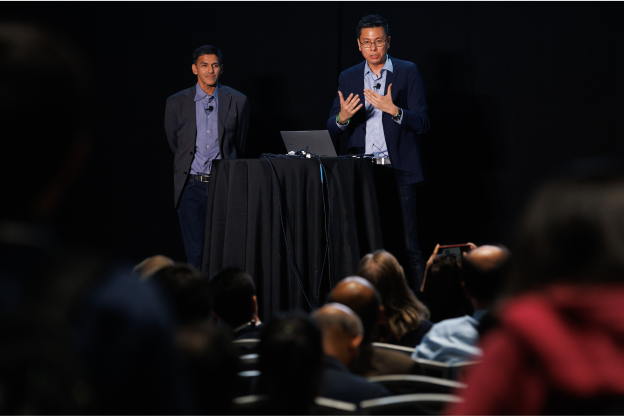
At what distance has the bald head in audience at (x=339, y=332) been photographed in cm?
165

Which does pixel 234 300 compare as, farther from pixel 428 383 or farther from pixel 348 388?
pixel 428 383

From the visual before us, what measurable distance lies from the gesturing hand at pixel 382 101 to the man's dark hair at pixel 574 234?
320 cm

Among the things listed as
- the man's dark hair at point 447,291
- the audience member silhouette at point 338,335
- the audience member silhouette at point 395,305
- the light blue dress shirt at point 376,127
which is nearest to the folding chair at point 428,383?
the audience member silhouette at point 338,335

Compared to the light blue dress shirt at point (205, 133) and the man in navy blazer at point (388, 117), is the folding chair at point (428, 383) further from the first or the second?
the light blue dress shirt at point (205, 133)

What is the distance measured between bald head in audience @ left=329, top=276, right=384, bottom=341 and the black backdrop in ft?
10.5

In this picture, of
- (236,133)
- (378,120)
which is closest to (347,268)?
(378,120)

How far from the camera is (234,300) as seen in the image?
224cm

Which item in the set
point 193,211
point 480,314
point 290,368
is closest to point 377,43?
point 193,211

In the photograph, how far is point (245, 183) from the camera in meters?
3.57

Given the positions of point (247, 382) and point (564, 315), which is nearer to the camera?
point (564, 315)

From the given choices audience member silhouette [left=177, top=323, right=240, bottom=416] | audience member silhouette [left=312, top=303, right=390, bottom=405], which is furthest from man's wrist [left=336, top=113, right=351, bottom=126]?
audience member silhouette [left=177, top=323, right=240, bottom=416]

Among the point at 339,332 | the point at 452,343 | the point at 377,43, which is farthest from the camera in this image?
the point at 377,43

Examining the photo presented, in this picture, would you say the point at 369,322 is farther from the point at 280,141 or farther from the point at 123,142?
the point at 123,142

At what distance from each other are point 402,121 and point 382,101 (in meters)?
0.18
